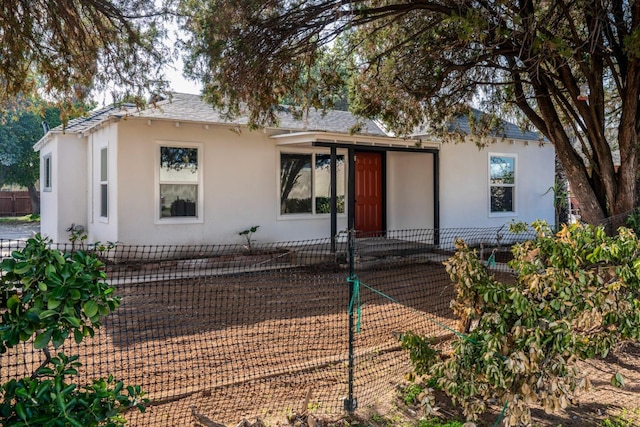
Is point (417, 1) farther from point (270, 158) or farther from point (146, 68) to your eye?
point (270, 158)

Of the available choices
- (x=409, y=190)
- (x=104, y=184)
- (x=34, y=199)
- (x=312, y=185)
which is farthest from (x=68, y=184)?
(x=34, y=199)

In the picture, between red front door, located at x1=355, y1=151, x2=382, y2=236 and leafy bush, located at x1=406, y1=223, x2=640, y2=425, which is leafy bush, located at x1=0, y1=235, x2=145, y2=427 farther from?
red front door, located at x1=355, y1=151, x2=382, y2=236

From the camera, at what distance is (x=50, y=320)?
85.7 inches

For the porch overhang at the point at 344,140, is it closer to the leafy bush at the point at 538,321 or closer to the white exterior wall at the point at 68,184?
the white exterior wall at the point at 68,184

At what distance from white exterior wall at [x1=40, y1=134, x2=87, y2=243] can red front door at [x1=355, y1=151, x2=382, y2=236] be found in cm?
670

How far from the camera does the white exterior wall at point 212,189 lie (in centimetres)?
963

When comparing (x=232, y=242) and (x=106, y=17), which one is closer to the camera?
(x=106, y=17)

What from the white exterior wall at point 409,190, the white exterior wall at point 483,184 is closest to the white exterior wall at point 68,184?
the white exterior wall at point 409,190

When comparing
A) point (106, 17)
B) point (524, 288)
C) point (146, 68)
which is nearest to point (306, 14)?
point (146, 68)

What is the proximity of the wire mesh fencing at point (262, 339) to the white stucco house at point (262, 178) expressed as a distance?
1015 millimetres

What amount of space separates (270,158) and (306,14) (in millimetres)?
4911

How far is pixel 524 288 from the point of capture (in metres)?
3.93

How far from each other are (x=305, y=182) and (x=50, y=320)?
9610 millimetres

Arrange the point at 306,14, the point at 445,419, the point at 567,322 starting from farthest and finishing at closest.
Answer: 1. the point at 306,14
2. the point at 445,419
3. the point at 567,322
